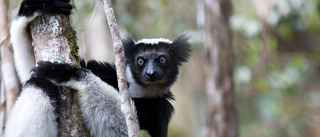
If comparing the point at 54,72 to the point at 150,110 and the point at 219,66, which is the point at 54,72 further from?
the point at 219,66

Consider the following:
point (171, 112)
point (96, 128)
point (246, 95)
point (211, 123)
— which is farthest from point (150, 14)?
point (96, 128)

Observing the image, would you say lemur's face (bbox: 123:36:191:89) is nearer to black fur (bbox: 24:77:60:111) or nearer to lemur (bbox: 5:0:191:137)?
lemur (bbox: 5:0:191:137)

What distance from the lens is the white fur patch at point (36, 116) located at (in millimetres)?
2879

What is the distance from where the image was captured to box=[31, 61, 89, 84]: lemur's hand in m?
2.80

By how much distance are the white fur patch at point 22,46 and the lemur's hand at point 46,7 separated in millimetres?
89

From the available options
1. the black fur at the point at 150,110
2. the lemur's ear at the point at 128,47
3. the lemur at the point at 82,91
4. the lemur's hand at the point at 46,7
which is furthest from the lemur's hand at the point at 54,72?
the lemur's ear at the point at 128,47

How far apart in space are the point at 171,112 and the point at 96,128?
952 millimetres

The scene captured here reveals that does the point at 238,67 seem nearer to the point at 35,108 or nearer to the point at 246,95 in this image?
the point at 246,95

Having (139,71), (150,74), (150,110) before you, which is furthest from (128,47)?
(150,110)

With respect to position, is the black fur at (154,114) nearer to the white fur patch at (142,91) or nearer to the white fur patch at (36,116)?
the white fur patch at (142,91)

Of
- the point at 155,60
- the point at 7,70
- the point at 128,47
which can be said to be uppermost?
the point at 128,47

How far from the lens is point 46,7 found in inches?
113

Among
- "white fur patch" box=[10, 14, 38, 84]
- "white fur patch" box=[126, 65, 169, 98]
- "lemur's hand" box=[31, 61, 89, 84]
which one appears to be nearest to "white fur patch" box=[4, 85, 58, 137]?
"lemur's hand" box=[31, 61, 89, 84]

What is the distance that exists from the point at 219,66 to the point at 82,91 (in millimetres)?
3762
